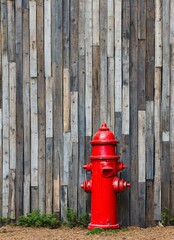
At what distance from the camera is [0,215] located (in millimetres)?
8898

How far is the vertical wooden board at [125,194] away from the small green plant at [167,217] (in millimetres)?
419

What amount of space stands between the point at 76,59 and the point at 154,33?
0.99 meters

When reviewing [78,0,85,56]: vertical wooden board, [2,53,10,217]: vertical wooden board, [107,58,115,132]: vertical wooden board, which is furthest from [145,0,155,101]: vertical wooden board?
[2,53,10,217]: vertical wooden board

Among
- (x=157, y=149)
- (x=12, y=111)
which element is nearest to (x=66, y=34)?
(x=12, y=111)

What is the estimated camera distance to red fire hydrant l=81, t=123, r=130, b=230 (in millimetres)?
8180

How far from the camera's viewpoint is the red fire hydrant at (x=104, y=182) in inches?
322

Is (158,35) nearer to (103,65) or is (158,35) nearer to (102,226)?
(103,65)

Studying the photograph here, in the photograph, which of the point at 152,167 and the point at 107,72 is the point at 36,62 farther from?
the point at 152,167

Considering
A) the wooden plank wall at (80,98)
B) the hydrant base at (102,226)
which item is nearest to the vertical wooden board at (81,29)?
the wooden plank wall at (80,98)

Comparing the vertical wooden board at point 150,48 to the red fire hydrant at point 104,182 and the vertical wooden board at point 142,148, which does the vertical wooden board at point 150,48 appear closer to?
the vertical wooden board at point 142,148

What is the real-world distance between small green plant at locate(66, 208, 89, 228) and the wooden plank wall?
0.29ft

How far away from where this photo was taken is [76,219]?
8.62m

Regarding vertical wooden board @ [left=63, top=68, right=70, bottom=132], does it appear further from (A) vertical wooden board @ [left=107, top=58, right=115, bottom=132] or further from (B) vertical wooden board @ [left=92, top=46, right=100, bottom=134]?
(A) vertical wooden board @ [left=107, top=58, right=115, bottom=132]

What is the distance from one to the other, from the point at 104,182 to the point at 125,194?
20.2 inches
